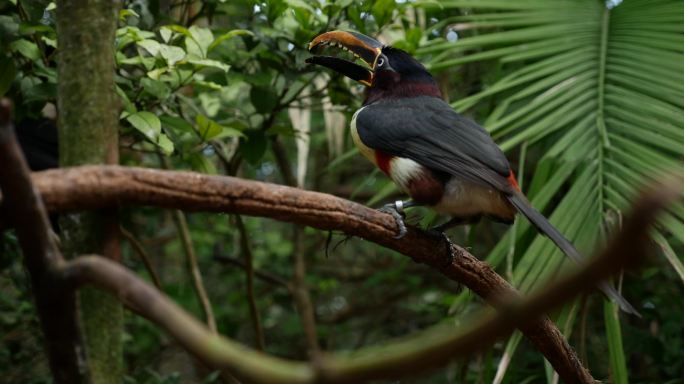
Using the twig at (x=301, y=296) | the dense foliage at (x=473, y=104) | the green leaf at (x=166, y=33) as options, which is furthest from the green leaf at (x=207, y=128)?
the twig at (x=301, y=296)

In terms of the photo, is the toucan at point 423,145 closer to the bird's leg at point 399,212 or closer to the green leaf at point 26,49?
the bird's leg at point 399,212

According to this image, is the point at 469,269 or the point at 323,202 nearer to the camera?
the point at 323,202

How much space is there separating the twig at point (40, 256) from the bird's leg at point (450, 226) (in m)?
1.30

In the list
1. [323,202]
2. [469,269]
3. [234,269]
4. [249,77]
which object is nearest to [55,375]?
[323,202]

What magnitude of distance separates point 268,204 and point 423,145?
1193 mm

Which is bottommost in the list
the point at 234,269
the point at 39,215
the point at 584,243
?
the point at 234,269

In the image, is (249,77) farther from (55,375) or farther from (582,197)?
(55,375)

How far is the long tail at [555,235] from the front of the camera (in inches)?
99.2

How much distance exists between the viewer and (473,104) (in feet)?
13.2

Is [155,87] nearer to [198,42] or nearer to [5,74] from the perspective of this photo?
[198,42]

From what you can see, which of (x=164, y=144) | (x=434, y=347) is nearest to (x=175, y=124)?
(x=164, y=144)

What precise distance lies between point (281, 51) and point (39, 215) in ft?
6.73

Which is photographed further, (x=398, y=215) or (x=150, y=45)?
(x=150, y=45)

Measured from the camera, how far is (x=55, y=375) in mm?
1785
